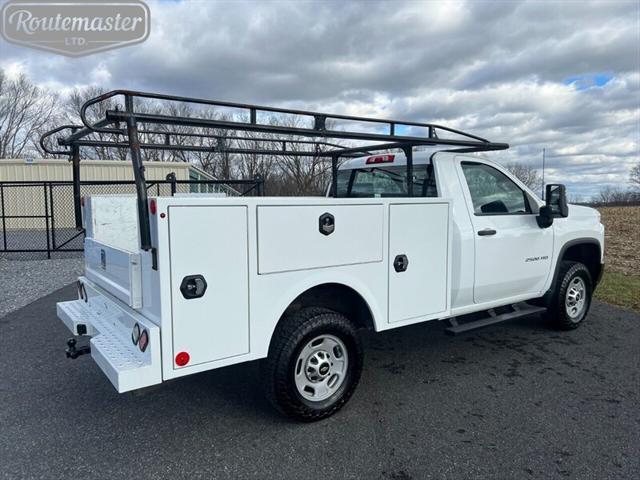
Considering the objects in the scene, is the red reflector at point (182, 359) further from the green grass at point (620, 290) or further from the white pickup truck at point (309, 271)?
the green grass at point (620, 290)

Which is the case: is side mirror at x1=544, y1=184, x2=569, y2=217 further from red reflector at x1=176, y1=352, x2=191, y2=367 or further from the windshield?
red reflector at x1=176, y1=352, x2=191, y2=367

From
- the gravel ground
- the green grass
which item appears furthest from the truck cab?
the gravel ground

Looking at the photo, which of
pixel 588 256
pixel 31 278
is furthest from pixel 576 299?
pixel 31 278

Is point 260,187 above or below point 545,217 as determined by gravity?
above

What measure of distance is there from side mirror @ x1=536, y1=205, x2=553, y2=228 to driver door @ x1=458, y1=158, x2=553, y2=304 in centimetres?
7

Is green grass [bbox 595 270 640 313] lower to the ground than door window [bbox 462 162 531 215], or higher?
lower

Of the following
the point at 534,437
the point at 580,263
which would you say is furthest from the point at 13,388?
the point at 580,263

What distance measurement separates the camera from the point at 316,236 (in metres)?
3.30

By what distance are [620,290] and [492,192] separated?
4764 mm

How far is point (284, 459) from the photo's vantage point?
2.99 meters

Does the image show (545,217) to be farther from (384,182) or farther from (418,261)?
(418,261)

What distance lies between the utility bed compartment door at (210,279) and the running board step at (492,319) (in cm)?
219

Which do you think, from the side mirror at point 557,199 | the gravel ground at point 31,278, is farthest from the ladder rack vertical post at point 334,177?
the gravel ground at point 31,278

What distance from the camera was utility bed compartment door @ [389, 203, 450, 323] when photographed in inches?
148
